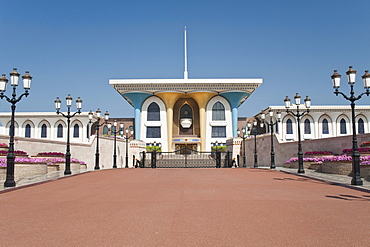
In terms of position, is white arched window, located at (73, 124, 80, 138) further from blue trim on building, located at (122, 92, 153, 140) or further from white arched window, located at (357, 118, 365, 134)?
white arched window, located at (357, 118, 365, 134)

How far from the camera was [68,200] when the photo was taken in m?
8.70

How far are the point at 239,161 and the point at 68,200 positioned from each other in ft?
115

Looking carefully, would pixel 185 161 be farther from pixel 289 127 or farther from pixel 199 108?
pixel 289 127

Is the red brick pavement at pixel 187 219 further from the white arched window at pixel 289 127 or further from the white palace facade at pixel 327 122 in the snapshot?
the white palace facade at pixel 327 122

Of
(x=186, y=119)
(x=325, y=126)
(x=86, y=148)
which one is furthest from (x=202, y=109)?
(x=86, y=148)

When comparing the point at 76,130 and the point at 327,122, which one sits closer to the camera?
the point at 327,122

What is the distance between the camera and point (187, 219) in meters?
6.21

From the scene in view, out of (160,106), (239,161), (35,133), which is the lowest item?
(239,161)

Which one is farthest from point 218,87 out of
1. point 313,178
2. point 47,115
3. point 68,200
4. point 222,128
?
point 68,200

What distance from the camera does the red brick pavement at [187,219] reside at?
488 cm

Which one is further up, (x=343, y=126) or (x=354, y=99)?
(x=343, y=126)

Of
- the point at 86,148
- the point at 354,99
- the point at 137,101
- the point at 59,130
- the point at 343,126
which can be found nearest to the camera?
the point at 354,99

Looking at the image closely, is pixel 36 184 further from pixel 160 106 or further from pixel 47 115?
pixel 47 115

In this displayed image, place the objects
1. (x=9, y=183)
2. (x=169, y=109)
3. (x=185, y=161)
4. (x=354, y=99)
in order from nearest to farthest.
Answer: (x=9, y=183) → (x=354, y=99) → (x=185, y=161) → (x=169, y=109)
